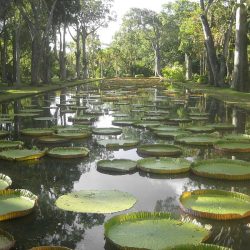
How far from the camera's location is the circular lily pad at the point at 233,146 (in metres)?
7.44

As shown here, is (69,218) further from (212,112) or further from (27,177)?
(212,112)

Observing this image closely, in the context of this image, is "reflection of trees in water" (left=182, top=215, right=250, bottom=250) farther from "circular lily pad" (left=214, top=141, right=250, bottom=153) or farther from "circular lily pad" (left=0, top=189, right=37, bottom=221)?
"circular lily pad" (left=214, top=141, right=250, bottom=153)

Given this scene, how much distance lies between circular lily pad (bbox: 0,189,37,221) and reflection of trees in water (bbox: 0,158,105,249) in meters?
0.07

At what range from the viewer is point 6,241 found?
354cm

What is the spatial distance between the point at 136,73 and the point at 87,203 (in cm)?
6407

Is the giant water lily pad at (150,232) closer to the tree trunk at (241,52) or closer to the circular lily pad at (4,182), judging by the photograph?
the circular lily pad at (4,182)

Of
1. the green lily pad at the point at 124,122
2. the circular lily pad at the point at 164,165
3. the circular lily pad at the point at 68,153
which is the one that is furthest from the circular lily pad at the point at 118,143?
the green lily pad at the point at 124,122

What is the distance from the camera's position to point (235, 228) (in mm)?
4012

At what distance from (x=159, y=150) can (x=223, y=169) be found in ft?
5.08

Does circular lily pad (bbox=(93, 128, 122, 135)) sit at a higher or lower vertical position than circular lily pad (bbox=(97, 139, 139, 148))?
higher

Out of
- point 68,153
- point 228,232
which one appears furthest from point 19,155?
point 228,232

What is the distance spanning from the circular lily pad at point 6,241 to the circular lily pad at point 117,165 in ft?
9.24

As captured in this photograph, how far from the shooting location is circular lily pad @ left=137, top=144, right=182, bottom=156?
7134 mm

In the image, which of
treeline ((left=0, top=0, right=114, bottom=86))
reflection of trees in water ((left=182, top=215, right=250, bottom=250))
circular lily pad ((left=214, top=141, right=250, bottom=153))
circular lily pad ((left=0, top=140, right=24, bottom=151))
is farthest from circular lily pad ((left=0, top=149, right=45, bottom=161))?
treeline ((left=0, top=0, right=114, bottom=86))
